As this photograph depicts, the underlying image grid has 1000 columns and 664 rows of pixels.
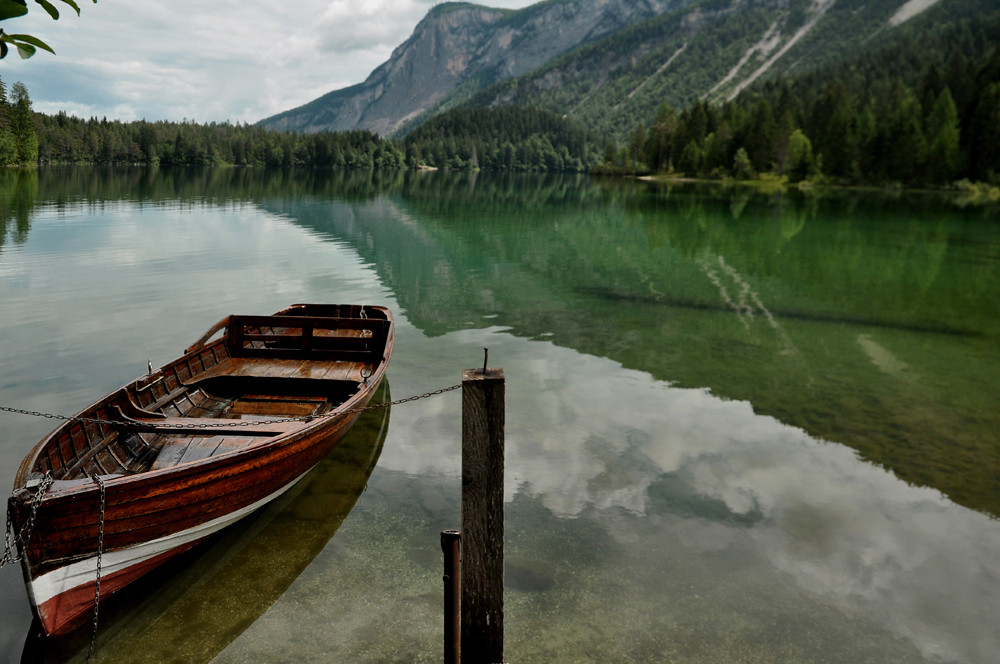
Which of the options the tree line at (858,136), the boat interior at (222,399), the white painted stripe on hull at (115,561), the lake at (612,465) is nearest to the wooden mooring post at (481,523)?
the lake at (612,465)

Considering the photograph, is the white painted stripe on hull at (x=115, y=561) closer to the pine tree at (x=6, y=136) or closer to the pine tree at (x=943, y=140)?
the pine tree at (x=943, y=140)

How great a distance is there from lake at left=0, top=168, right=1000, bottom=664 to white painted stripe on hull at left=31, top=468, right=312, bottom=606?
543mm

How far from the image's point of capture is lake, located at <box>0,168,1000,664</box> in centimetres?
783

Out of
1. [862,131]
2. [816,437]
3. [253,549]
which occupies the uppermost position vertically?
[862,131]

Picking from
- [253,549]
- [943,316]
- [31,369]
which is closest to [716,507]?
[253,549]

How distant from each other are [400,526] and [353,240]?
36981mm

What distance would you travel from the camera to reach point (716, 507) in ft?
35.2

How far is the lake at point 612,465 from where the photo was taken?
7832 millimetres

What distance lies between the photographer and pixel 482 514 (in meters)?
6.33

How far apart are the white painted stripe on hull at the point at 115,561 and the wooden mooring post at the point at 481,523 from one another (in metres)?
4.09

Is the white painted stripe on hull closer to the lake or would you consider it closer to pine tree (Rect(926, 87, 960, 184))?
the lake

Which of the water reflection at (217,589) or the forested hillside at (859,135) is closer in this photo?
the water reflection at (217,589)

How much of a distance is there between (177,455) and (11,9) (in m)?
8.68

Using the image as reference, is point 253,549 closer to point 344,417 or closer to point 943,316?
point 344,417
